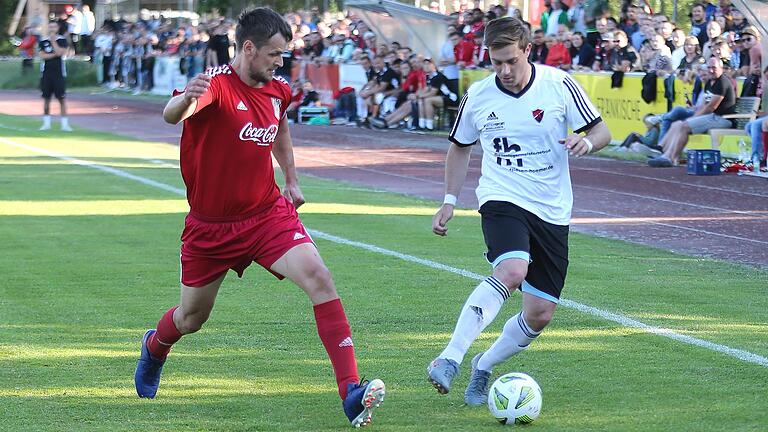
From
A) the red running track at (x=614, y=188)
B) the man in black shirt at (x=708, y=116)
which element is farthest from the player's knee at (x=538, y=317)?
the man in black shirt at (x=708, y=116)

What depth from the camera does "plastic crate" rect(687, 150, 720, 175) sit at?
19.3 metres

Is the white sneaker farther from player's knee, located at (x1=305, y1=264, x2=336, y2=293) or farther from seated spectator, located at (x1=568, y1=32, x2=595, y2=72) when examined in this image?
player's knee, located at (x1=305, y1=264, x2=336, y2=293)

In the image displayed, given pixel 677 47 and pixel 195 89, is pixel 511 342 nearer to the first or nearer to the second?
pixel 195 89

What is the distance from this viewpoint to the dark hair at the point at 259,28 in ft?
19.2

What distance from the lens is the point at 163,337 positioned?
6516 millimetres

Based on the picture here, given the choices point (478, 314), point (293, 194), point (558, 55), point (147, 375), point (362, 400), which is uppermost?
point (293, 194)

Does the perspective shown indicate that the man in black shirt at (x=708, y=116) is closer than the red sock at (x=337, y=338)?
No

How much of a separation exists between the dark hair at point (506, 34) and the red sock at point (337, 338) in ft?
4.82

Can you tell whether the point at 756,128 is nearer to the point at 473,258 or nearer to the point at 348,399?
the point at 473,258

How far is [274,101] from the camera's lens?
6.18 m

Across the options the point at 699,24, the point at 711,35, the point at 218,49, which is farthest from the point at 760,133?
the point at 218,49

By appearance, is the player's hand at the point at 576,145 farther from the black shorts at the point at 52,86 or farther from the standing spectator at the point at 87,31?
the standing spectator at the point at 87,31

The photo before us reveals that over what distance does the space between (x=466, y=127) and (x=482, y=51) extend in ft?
74.0

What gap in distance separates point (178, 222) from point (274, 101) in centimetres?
838
